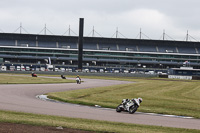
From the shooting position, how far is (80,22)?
124m

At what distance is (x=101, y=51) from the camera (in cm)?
14150

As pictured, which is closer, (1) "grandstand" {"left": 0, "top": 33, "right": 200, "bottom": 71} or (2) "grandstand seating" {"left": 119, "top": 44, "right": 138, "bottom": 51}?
(1) "grandstand" {"left": 0, "top": 33, "right": 200, "bottom": 71}

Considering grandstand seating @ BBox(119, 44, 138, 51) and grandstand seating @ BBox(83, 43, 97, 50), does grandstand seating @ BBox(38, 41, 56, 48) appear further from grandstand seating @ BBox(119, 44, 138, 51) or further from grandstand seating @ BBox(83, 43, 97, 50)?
grandstand seating @ BBox(119, 44, 138, 51)

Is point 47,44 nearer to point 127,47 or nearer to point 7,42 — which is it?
point 7,42

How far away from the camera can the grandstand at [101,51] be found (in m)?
139

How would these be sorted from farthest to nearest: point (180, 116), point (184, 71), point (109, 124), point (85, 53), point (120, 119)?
point (85, 53), point (184, 71), point (180, 116), point (120, 119), point (109, 124)

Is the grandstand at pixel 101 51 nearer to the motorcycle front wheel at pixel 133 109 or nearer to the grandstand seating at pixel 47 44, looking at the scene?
the grandstand seating at pixel 47 44

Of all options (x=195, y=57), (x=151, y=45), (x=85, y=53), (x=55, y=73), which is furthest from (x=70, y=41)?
(x=195, y=57)

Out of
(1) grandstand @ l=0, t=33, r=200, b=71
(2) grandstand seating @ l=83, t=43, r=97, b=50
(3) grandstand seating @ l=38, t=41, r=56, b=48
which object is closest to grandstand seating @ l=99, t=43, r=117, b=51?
(1) grandstand @ l=0, t=33, r=200, b=71

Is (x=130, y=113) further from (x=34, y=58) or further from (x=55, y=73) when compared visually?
(x=34, y=58)

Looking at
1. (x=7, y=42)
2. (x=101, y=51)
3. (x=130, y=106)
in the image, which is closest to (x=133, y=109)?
(x=130, y=106)

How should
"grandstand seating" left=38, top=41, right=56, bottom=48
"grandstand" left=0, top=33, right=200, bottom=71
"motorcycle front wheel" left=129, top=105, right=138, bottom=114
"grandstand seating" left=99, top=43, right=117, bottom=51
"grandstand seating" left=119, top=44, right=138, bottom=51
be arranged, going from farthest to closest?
1. "grandstand seating" left=119, top=44, right=138, bottom=51
2. "grandstand seating" left=99, top=43, right=117, bottom=51
3. "grandstand seating" left=38, top=41, right=56, bottom=48
4. "grandstand" left=0, top=33, right=200, bottom=71
5. "motorcycle front wheel" left=129, top=105, right=138, bottom=114

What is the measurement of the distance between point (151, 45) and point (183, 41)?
1534 cm

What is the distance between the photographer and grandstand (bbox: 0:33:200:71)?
139 metres
